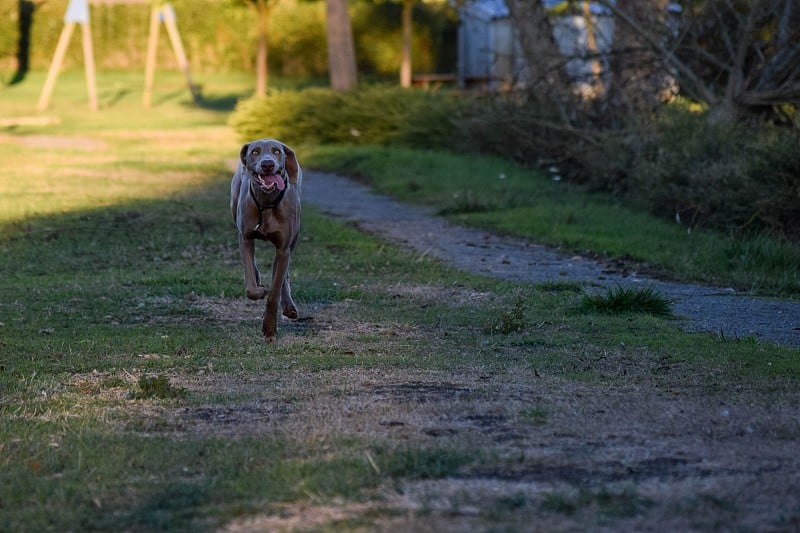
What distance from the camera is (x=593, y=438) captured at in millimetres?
5352

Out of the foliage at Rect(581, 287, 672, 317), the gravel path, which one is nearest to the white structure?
the gravel path

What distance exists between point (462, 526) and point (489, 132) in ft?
52.1

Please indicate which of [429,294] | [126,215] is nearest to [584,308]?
[429,294]

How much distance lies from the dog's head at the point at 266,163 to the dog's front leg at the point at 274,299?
52 cm

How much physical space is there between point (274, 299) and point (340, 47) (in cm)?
1923

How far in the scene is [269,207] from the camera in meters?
7.85

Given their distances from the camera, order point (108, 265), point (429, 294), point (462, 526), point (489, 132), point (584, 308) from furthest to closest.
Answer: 1. point (489, 132)
2. point (108, 265)
3. point (429, 294)
4. point (584, 308)
5. point (462, 526)

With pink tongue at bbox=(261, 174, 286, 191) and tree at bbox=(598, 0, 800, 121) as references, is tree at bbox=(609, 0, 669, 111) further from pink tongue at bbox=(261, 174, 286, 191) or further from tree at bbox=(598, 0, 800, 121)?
pink tongue at bbox=(261, 174, 286, 191)

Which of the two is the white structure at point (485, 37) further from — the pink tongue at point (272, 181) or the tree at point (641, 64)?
the pink tongue at point (272, 181)

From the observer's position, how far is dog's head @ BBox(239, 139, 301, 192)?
760cm

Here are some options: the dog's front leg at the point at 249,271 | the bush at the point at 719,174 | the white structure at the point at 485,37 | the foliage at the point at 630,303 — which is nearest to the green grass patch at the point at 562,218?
the bush at the point at 719,174

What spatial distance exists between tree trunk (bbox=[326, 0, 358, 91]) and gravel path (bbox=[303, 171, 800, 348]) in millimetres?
8386

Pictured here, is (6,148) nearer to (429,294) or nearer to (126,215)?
(126,215)

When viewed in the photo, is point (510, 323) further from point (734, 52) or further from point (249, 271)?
point (734, 52)
